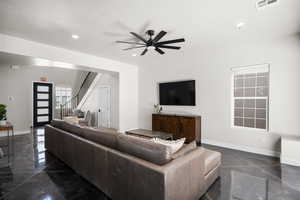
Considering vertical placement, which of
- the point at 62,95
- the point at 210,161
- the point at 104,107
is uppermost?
the point at 62,95

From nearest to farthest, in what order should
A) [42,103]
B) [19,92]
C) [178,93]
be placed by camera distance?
1. [178,93]
2. [19,92]
3. [42,103]

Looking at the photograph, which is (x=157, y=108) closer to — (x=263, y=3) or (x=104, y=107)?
(x=104, y=107)

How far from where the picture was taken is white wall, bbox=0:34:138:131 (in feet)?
11.5

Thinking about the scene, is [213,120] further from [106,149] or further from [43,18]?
[43,18]

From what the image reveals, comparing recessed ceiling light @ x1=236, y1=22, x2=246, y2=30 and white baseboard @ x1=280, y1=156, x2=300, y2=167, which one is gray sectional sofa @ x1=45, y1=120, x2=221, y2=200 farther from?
recessed ceiling light @ x1=236, y1=22, x2=246, y2=30

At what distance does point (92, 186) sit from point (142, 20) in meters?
2.97

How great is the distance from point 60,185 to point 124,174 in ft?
4.40

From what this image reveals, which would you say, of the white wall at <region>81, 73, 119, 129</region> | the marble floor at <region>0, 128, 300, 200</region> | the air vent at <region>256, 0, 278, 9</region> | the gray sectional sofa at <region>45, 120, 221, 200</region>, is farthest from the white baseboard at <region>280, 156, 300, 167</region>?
the white wall at <region>81, 73, 119, 129</region>

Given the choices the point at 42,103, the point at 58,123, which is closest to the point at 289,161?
the point at 58,123

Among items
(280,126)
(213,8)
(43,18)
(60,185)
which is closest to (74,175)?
(60,185)

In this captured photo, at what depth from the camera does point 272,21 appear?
2.84 m

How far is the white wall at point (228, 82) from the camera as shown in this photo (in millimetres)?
3395

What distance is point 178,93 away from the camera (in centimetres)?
516

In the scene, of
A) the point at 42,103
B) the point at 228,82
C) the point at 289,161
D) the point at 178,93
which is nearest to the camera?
the point at 289,161
